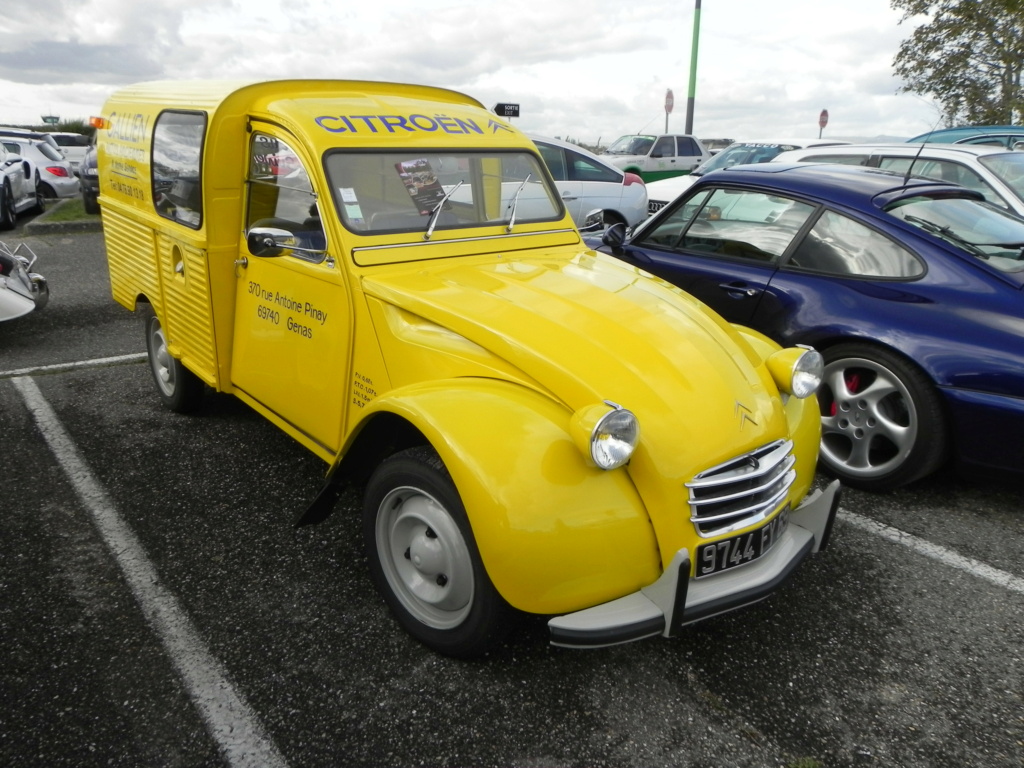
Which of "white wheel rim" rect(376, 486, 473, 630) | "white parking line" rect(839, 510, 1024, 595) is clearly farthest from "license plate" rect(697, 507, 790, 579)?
"white parking line" rect(839, 510, 1024, 595)

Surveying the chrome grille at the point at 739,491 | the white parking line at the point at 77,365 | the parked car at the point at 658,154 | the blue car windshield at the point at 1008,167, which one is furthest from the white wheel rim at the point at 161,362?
the parked car at the point at 658,154

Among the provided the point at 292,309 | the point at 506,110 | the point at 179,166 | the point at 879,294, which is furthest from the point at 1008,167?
the point at 179,166

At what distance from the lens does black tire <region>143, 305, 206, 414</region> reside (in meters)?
4.81

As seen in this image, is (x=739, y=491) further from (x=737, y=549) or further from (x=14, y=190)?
(x=14, y=190)

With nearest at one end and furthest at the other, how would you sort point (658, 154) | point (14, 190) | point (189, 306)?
point (189, 306) → point (14, 190) → point (658, 154)

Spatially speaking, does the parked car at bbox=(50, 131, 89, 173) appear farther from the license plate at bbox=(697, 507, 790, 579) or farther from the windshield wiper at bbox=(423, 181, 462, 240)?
the license plate at bbox=(697, 507, 790, 579)

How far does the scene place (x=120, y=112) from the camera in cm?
507

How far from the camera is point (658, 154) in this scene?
18453mm

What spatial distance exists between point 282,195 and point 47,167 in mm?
15801

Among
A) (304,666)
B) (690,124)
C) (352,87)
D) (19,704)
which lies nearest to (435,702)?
(304,666)

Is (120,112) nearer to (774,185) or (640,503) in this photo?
(774,185)

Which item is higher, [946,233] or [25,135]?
[25,135]

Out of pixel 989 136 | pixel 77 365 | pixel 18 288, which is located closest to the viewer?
pixel 77 365

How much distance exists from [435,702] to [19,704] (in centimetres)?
134
